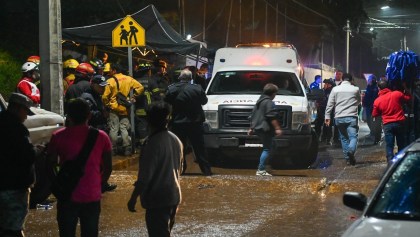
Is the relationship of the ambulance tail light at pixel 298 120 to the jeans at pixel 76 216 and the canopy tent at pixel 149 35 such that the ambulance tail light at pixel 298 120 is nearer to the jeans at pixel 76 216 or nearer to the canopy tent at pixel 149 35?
the canopy tent at pixel 149 35

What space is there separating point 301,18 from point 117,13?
19.4m

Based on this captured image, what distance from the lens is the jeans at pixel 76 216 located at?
5.84 metres

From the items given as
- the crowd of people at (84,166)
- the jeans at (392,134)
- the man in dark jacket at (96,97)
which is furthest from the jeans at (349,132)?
the crowd of people at (84,166)

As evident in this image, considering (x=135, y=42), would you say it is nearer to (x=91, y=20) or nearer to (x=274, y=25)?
(x=91, y=20)

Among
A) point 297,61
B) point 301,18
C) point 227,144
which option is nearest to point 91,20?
point 297,61

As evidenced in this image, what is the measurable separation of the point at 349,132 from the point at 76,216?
27.7 feet

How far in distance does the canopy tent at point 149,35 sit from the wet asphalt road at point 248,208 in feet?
15.0

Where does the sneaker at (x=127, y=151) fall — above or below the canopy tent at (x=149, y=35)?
below

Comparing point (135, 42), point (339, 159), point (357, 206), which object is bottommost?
point (339, 159)

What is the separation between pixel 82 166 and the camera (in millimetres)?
5812

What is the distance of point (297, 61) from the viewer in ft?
52.5

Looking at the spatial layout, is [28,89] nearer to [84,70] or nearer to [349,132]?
[84,70]

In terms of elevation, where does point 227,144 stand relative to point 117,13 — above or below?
below

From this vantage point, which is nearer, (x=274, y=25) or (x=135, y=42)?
(x=135, y=42)
